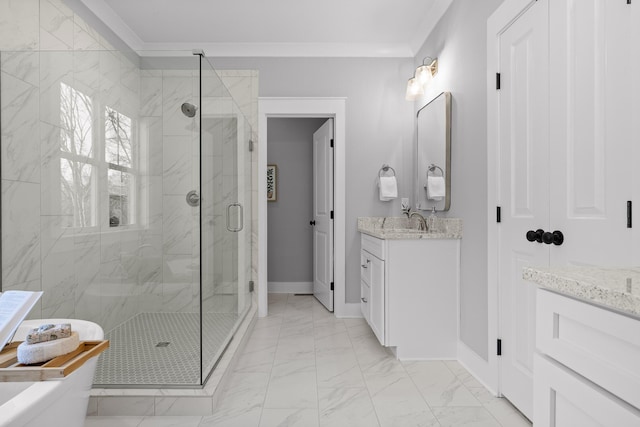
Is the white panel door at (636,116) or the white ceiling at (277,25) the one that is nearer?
the white panel door at (636,116)

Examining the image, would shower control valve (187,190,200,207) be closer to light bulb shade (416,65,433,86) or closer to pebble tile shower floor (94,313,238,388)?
pebble tile shower floor (94,313,238,388)

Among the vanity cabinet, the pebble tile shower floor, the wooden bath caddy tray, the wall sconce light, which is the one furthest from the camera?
the wall sconce light

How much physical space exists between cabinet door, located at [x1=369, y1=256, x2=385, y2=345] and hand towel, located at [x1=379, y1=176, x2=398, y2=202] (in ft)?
2.64

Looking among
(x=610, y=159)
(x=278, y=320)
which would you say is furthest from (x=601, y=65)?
(x=278, y=320)

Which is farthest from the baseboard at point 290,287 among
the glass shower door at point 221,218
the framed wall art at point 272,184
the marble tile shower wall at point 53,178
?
the marble tile shower wall at point 53,178

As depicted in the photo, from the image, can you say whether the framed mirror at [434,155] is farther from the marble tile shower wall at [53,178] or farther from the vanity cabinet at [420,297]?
the marble tile shower wall at [53,178]

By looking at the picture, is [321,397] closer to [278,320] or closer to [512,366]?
[512,366]

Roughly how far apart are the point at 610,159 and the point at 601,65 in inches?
13.5

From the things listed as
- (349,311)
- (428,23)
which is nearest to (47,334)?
(349,311)

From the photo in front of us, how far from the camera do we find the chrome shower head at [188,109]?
2059 millimetres

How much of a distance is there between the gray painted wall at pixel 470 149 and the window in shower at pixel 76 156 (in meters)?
2.26

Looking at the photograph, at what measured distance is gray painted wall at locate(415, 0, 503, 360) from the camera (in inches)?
88.3

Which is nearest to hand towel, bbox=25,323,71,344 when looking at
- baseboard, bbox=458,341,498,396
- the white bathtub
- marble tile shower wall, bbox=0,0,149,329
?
the white bathtub

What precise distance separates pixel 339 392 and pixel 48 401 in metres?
1.49
